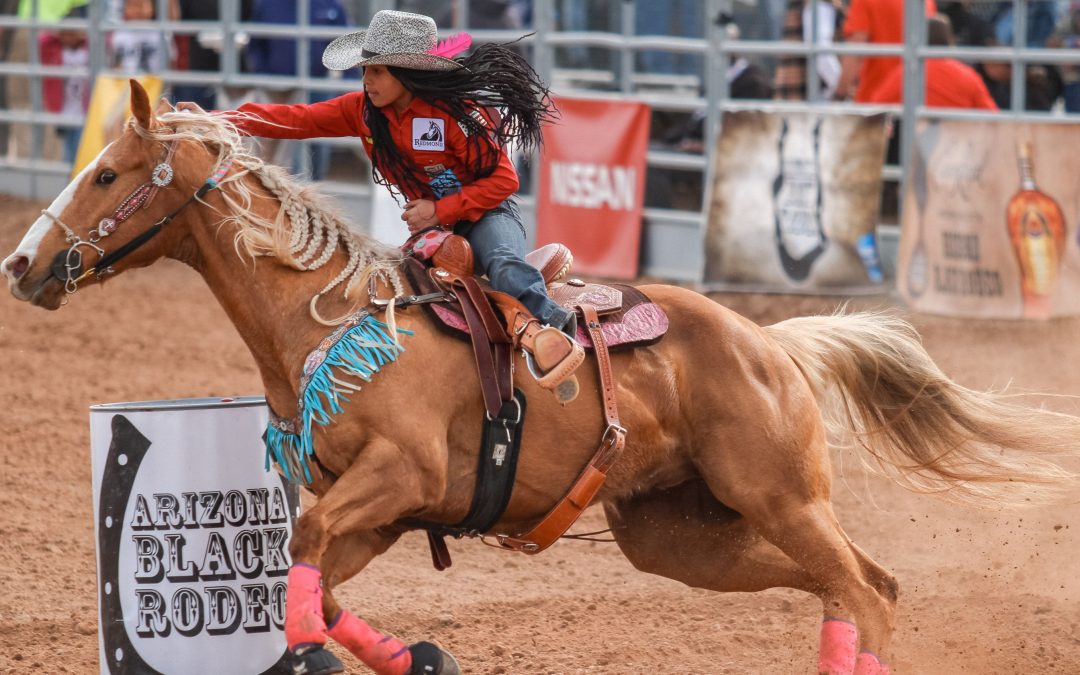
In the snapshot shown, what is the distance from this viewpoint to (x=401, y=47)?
4.49 meters

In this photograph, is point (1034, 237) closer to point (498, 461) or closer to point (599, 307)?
point (599, 307)

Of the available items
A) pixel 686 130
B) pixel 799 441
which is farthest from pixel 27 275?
pixel 686 130

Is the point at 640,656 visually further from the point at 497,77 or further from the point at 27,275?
the point at 27,275

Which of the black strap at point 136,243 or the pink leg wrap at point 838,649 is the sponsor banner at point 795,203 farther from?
the black strap at point 136,243

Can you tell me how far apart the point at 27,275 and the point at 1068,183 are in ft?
24.1

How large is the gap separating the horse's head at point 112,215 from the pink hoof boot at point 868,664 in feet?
8.61

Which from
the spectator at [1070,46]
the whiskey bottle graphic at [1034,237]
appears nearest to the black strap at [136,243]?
the whiskey bottle graphic at [1034,237]

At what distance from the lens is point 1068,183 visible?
9461 mm

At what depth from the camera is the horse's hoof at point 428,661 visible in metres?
4.31

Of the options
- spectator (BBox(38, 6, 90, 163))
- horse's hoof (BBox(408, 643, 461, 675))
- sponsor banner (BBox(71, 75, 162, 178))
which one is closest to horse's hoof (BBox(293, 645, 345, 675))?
horse's hoof (BBox(408, 643, 461, 675))

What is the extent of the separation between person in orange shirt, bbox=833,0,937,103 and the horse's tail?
579cm

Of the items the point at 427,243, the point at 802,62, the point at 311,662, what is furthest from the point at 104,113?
the point at 311,662

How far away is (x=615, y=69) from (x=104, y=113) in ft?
17.2

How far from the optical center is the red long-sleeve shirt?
4.56m
